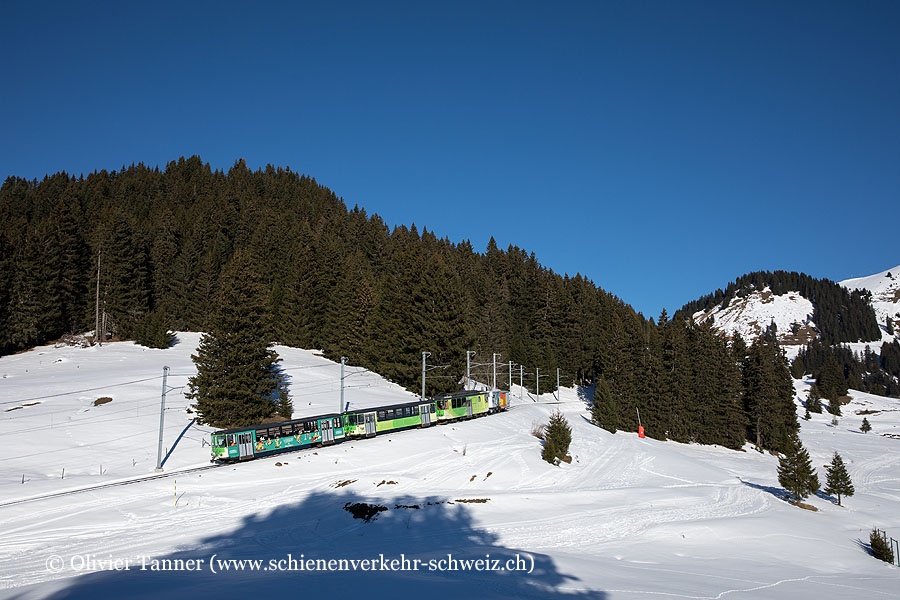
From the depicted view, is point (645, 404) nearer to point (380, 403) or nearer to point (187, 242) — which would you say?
point (380, 403)

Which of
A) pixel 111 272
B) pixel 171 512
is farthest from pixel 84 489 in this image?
pixel 111 272

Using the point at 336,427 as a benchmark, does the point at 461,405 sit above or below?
above

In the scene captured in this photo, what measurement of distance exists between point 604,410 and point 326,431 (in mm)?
37931

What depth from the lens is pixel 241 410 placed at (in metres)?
41.4

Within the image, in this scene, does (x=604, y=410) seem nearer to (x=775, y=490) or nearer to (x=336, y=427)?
(x=775, y=490)

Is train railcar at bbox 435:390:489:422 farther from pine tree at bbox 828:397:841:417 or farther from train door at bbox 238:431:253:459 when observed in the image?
pine tree at bbox 828:397:841:417

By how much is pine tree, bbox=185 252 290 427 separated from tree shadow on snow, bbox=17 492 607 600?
58.8ft

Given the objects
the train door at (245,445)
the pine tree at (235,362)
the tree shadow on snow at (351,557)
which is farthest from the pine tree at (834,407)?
the train door at (245,445)

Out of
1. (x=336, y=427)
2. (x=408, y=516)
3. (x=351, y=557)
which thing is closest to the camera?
(x=351, y=557)

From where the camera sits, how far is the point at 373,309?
72.8 m

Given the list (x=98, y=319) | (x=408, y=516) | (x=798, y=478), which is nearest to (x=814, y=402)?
(x=798, y=478)

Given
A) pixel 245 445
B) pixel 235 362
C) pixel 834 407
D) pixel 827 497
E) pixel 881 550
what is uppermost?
pixel 235 362

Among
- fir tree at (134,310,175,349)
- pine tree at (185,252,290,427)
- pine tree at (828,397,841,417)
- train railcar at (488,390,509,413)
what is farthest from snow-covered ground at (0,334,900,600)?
pine tree at (828,397,841,417)

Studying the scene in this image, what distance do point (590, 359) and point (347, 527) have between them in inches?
3386
